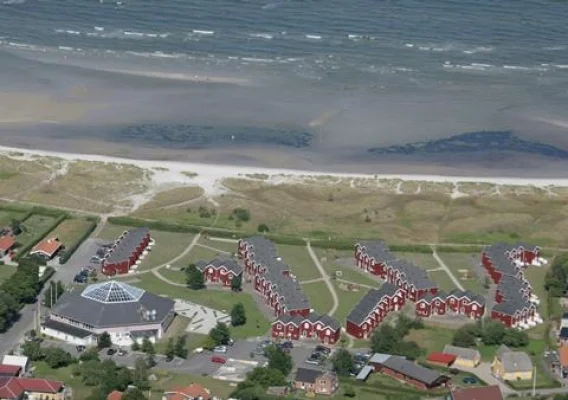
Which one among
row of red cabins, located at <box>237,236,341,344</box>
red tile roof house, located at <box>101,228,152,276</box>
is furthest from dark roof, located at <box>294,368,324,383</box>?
red tile roof house, located at <box>101,228,152,276</box>

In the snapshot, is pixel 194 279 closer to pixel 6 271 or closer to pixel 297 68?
pixel 6 271

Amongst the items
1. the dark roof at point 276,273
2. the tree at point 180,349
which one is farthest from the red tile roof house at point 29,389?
the dark roof at point 276,273

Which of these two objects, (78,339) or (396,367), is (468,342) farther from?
(78,339)

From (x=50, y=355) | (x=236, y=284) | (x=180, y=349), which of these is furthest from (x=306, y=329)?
(x=50, y=355)

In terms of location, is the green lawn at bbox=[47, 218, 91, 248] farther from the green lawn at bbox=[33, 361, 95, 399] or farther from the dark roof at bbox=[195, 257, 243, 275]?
the green lawn at bbox=[33, 361, 95, 399]

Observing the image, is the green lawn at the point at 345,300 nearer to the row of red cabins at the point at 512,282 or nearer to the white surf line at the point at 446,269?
the white surf line at the point at 446,269

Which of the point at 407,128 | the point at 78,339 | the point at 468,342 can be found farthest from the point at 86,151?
the point at 468,342
